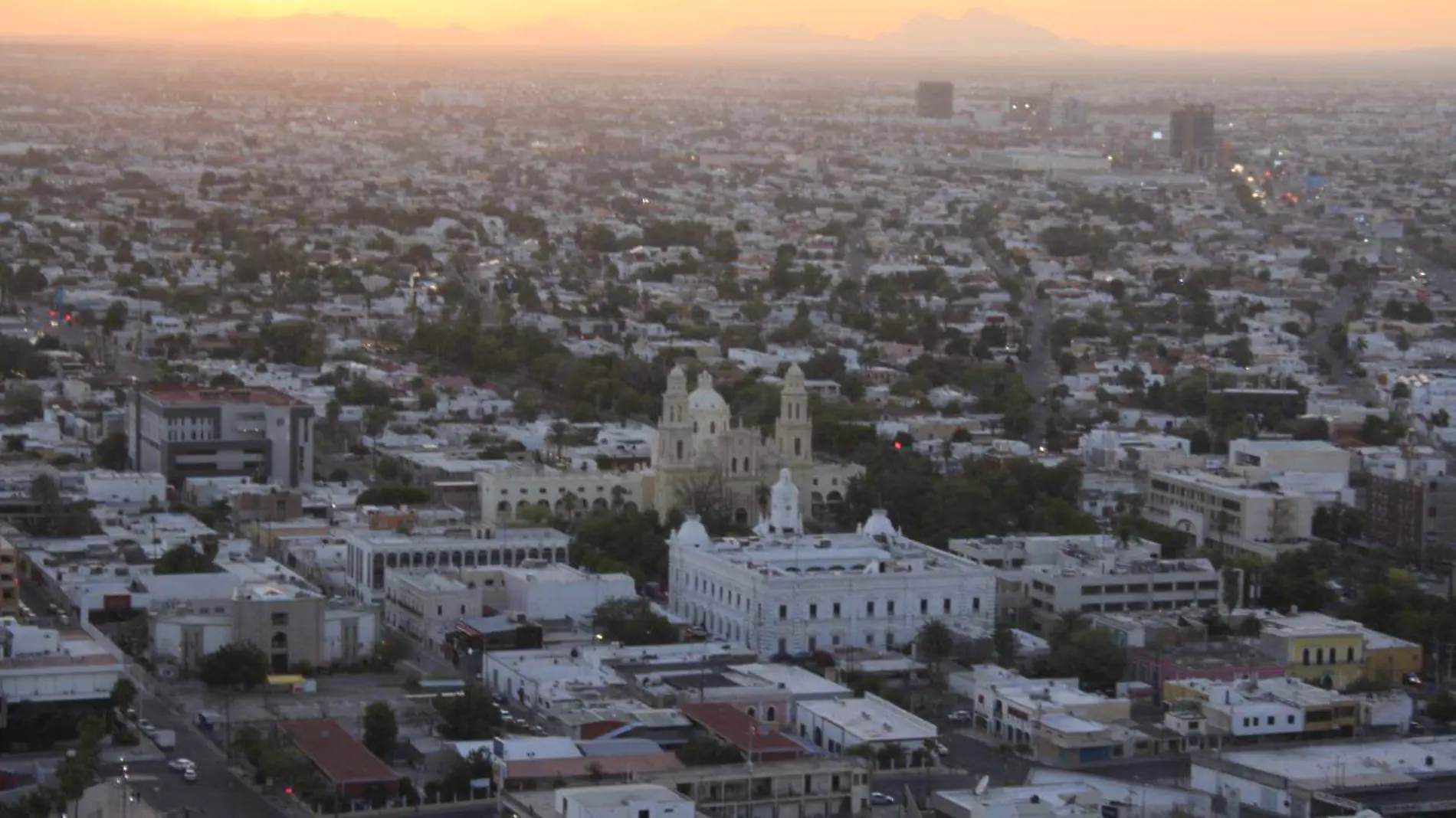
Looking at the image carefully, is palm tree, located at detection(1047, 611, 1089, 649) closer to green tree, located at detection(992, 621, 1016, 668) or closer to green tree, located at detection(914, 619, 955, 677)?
green tree, located at detection(992, 621, 1016, 668)

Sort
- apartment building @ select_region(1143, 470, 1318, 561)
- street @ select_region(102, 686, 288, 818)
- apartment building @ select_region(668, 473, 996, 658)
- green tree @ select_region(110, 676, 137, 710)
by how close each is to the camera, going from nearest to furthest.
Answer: street @ select_region(102, 686, 288, 818)
green tree @ select_region(110, 676, 137, 710)
apartment building @ select_region(668, 473, 996, 658)
apartment building @ select_region(1143, 470, 1318, 561)

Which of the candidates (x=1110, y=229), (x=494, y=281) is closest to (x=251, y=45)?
(x=1110, y=229)

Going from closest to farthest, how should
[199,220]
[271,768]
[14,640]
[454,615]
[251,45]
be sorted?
1. [271,768]
2. [14,640]
3. [454,615]
4. [199,220]
5. [251,45]

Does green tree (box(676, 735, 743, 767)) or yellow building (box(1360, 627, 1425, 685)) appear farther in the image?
yellow building (box(1360, 627, 1425, 685))

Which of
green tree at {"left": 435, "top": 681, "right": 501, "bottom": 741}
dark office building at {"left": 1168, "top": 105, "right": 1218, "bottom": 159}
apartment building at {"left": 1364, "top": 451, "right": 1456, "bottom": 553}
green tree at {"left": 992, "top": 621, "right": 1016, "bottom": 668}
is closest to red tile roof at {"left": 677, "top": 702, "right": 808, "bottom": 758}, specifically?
green tree at {"left": 435, "top": 681, "right": 501, "bottom": 741}

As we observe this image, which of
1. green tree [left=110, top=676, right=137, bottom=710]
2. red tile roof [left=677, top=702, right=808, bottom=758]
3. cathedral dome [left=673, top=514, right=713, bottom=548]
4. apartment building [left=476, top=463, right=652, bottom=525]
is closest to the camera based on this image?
red tile roof [left=677, top=702, right=808, bottom=758]

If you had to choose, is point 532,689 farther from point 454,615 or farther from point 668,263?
point 668,263
